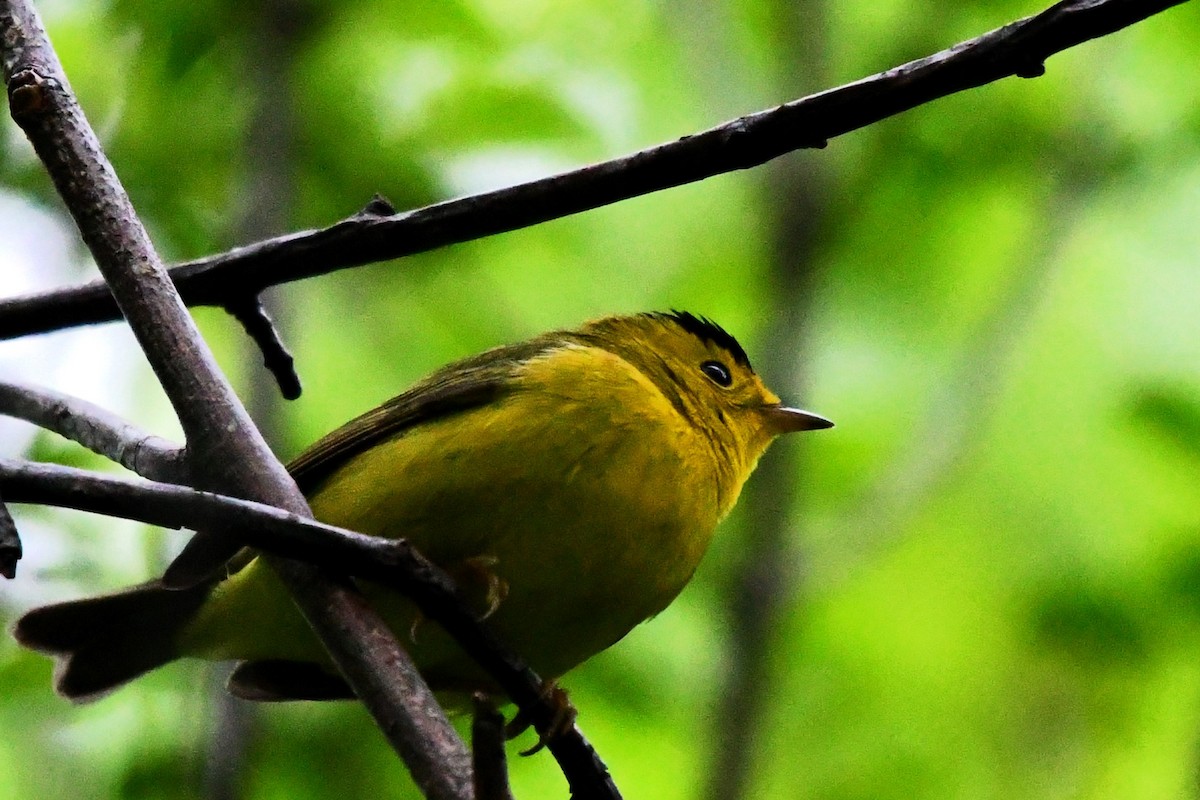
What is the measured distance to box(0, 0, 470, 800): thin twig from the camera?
218 centimetres

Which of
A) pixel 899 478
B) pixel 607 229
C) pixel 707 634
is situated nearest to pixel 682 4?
A: pixel 607 229

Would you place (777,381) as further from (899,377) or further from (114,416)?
(114,416)

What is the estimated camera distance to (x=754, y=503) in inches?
194

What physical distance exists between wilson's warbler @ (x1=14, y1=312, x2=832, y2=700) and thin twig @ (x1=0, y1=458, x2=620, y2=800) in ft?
3.80

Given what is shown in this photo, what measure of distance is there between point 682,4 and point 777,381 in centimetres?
193

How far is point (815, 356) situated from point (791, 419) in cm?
116

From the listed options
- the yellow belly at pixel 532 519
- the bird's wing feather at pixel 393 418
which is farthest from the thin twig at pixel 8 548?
the bird's wing feather at pixel 393 418

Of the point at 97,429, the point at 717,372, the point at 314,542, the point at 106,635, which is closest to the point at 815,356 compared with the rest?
the point at 717,372

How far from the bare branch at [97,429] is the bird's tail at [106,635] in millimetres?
1128

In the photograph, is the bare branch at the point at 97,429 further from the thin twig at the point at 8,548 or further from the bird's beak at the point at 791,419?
the bird's beak at the point at 791,419

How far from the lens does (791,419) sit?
4.96m

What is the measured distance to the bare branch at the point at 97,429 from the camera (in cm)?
271

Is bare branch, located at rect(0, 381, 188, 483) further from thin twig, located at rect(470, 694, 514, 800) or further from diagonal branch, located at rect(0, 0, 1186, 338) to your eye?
thin twig, located at rect(470, 694, 514, 800)

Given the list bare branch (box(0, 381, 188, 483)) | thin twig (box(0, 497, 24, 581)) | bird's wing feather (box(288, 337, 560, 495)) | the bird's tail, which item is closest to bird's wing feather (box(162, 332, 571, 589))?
bird's wing feather (box(288, 337, 560, 495))
